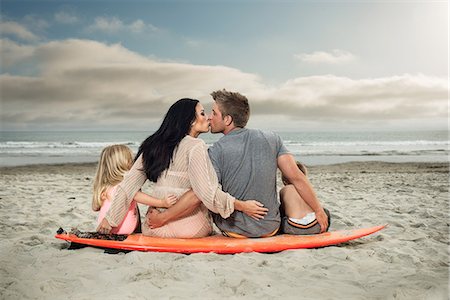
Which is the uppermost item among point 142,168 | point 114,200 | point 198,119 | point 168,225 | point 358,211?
point 198,119

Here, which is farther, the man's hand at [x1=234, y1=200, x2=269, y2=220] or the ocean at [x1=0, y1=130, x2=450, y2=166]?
the ocean at [x1=0, y1=130, x2=450, y2=166]

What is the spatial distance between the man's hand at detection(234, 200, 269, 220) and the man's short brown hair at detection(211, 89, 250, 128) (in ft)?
2.01

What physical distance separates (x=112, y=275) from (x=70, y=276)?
0.30 metres

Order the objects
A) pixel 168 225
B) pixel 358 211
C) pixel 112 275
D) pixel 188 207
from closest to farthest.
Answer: pixel 112 275, pixel 188 207, pixel 168 225, pixel 358 211

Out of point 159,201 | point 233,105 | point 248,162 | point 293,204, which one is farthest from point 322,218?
point 159,201

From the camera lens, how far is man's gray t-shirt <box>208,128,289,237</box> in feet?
11.4

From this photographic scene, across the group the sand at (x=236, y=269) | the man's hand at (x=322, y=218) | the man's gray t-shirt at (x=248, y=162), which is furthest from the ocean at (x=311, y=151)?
the man's gray t-shirt at (x=248, y=162)

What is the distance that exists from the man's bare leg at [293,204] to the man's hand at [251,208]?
26 centimetres

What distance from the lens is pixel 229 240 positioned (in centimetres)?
364

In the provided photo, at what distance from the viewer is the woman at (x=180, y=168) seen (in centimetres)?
331

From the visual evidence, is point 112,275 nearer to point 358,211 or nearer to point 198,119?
point 198,119

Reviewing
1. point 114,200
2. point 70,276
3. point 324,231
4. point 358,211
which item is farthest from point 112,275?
point 358,211

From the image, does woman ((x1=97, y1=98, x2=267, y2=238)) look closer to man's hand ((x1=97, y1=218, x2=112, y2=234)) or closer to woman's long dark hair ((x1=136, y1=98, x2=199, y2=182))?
woman's long dark hair ((x1=136, y1=98, x2=199, y2=182))

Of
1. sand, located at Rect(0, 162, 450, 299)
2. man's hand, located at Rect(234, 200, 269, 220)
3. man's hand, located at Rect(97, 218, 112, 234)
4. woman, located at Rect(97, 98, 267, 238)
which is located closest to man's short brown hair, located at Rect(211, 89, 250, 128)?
woman, located at Rect(97, 98, 267, 238)
